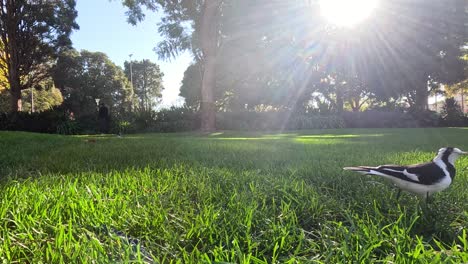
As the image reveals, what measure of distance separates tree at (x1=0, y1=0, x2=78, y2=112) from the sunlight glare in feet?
67.5

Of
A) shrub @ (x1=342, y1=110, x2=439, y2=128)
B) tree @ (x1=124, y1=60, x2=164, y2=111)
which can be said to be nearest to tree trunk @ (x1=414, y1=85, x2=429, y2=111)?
shrub @ (x1=342, y1=110, x2=439, y2=128)

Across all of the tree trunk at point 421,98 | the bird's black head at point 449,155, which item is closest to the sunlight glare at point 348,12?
the tree trunk at point 421,98

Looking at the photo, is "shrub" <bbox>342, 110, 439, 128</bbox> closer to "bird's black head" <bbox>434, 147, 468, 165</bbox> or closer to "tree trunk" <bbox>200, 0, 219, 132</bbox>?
"tree trunk" <bbox>200, 0, 219, 132</bbox>

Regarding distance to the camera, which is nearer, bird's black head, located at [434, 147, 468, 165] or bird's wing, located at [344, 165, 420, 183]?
bird's wing, located at [344, 165, 420, 183]

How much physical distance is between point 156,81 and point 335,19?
199 feet

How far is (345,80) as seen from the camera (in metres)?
29.8

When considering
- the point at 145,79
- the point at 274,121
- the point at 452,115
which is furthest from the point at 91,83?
the point at 452,115

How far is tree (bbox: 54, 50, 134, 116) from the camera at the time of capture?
40.5 metres

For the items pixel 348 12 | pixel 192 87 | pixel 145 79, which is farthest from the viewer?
pixel 145 79

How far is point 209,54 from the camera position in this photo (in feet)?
57.8

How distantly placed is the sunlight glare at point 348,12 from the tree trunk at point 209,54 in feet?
20.5

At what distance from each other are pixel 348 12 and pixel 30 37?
926 inches

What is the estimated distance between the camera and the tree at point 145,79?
75.8 meters

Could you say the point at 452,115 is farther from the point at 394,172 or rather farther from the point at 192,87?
the point at 394,172
